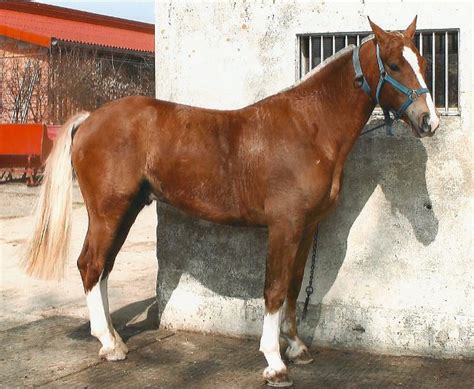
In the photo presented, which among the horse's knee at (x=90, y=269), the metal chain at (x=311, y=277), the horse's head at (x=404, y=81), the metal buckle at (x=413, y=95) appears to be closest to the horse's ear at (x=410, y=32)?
the horse's head at (x=404, y=81)

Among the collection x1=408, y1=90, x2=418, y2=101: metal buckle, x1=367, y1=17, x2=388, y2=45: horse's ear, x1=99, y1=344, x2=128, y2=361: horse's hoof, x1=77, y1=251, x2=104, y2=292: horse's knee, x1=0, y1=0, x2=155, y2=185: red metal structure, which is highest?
x1=0, y1=0, x2=155, y2=185: red metal structure

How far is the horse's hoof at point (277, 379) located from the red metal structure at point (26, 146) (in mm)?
11324

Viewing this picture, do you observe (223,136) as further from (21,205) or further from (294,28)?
(21,205)

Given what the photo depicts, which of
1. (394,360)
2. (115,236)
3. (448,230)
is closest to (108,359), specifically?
(115,236)

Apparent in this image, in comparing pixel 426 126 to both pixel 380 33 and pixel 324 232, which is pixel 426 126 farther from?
pixel 324 232

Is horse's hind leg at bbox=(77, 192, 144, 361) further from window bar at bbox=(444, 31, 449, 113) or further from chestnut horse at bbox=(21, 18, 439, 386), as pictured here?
window bar at bbox=(444, 31, 449, 113)

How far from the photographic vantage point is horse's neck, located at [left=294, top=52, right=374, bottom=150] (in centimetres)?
410

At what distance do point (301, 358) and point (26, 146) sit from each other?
38.4ft

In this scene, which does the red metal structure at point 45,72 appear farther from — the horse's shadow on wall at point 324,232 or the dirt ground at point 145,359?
the horse's shadow on wall at point 324,232

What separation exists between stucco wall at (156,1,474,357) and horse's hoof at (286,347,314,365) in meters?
0.31

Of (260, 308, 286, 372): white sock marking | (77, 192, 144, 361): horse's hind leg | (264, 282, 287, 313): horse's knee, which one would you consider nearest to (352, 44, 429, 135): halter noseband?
(264, 282, 287, 313): horse's knee

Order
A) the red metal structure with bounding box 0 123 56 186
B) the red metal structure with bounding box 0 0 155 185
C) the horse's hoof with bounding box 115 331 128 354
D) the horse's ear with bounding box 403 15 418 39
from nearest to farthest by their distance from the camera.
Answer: the horse's ear with bounding box 403 15 418 39, the horse's hoof with bounding box 115 331 128 354, the red metal structure with bounding box 0 123 56 186, the red metal structure with bounding box 0 0 155 185

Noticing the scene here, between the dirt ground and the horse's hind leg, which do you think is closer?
the dirt ground

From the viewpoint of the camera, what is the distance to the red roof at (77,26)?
67.5 ft
